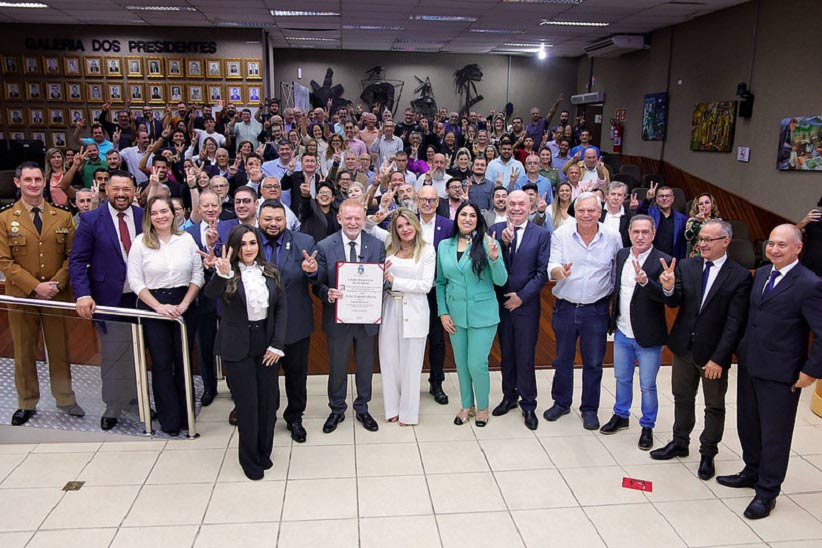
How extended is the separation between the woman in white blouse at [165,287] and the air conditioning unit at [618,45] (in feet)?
41.9

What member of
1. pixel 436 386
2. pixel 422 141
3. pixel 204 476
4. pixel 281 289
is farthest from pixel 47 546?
pixel 422 141

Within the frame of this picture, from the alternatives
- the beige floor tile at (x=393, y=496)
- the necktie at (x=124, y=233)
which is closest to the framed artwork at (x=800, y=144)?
the beige floor tile at (x=393, y=496)

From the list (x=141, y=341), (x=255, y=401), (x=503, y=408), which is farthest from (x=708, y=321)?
(x=141, y=341)

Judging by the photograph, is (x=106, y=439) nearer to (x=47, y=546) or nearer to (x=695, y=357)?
(x=47, y=546)

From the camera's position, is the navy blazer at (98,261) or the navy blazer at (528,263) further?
the navy blazer at (528,263)

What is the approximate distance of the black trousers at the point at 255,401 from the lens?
378cm

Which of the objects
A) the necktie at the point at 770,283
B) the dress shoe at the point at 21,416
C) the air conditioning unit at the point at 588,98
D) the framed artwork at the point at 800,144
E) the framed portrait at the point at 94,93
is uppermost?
the air conditioning unit at the point at 588,98

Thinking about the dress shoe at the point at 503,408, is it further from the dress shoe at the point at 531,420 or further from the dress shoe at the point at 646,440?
the dress shoe at the point at 646,440

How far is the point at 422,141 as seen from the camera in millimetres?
10102

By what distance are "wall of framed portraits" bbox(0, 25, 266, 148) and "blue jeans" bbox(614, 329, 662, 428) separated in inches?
462

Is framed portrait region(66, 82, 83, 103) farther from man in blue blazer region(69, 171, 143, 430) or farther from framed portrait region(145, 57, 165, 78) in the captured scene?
man in blue blazer region(69, 171, 143, 430)

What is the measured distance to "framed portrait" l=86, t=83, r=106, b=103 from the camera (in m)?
13.9

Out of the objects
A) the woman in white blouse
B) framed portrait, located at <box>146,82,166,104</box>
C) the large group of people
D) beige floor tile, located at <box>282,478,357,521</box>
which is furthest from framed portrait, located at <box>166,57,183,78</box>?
beige floor tile, located at <box>282,478,357,521</box>

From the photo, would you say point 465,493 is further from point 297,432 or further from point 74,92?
point 74,92
